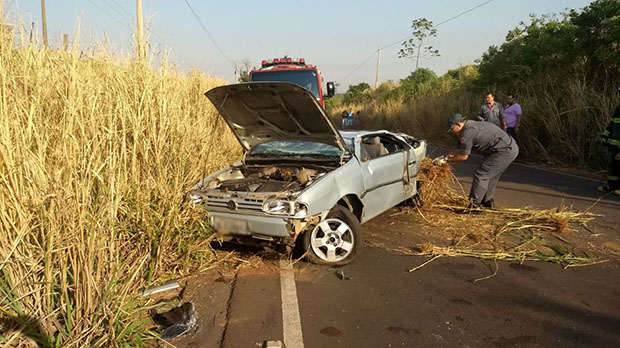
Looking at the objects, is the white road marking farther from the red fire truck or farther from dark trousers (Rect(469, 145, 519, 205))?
the red fire truck

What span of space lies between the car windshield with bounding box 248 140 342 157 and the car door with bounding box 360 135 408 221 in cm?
42

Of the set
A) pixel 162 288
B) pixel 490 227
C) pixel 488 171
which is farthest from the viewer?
pixel 488 171

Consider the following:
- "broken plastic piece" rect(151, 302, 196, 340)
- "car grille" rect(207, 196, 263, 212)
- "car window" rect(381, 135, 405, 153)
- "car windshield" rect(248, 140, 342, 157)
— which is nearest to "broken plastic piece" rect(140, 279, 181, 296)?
"broken plastic piece" rect(151, 302, 196, 340)

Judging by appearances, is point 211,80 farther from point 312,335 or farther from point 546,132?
point 546,132

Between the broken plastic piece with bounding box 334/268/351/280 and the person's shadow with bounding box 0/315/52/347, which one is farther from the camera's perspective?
the broken plastic piece with bounding box 334/268/351/280

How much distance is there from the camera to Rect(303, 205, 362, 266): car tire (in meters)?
4.48

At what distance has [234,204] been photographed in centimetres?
438

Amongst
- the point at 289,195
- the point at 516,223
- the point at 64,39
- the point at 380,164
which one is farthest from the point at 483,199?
the point at 64,39

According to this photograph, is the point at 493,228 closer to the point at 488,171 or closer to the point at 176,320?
the point at 488,171

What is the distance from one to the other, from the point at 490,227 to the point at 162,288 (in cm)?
426

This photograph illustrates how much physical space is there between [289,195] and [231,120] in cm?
186

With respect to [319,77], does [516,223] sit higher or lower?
lower

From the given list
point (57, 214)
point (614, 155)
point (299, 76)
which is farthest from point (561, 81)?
point (57, 214)

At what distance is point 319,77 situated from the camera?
12.5 metres
